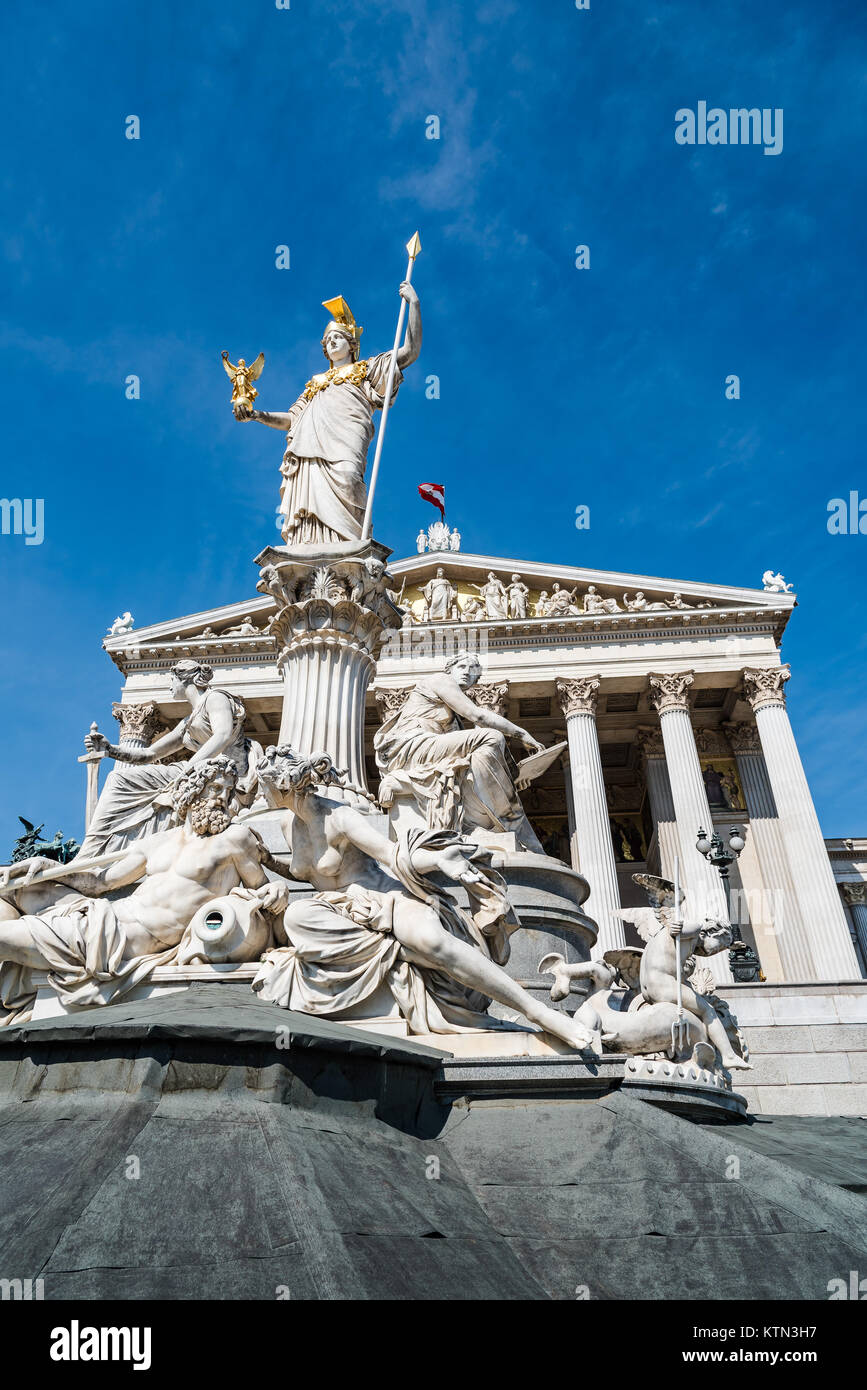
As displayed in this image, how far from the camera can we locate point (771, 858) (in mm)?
34344

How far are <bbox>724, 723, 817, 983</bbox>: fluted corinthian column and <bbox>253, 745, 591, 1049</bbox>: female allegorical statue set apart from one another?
26648mm

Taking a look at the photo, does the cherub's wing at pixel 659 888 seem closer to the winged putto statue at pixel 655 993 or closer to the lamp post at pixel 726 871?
the winged putto statue at pixel 655 993

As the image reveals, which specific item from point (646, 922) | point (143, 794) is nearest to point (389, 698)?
point (143, 794)

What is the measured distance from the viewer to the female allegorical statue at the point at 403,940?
186 inches

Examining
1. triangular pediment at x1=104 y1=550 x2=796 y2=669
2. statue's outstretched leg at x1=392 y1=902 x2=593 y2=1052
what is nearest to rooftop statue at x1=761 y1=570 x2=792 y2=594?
triangular pediment at x1=104 y1=550 x2=796 y2=669

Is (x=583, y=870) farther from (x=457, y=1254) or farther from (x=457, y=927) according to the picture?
(x=457, y=1254)

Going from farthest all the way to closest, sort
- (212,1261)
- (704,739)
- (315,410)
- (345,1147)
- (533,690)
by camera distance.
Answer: (704,739) → (533,690) → (315,410) → (345,1147) → (212,1261)

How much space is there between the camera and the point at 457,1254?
9.40 ft

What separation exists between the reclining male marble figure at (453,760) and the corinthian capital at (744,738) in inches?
1203

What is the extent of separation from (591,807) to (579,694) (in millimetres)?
4963

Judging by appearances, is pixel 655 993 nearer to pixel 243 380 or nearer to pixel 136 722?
pixel 243 380

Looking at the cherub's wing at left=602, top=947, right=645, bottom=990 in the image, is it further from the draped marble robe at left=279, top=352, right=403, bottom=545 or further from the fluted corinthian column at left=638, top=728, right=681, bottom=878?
the fluted corinthian column at left=638, top=728, right=681, bottom=878
